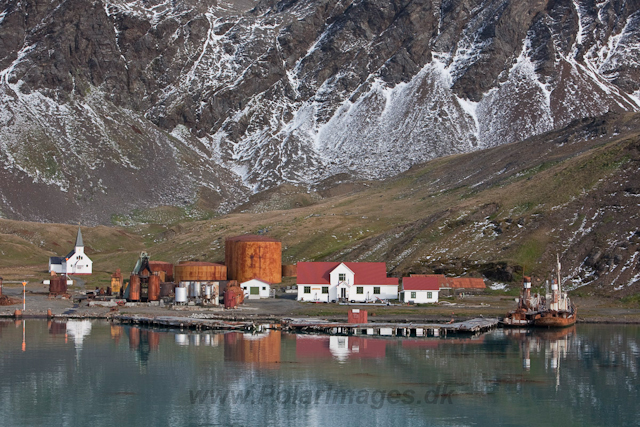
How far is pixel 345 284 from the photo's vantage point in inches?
3986

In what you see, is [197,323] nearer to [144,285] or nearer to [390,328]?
[390,328]

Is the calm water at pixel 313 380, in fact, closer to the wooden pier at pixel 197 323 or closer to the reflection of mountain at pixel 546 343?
the reflection of mountain at pixel 546 343

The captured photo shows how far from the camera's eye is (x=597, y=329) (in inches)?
3142

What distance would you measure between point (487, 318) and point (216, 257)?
75797 millimetres

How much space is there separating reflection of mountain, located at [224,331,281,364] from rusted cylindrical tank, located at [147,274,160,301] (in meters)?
29.2

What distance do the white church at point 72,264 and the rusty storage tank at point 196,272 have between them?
3780 centimetres

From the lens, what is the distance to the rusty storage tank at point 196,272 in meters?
110

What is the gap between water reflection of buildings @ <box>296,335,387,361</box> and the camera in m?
62.2

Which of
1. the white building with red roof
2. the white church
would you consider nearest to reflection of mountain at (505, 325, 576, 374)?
the white building with red roof

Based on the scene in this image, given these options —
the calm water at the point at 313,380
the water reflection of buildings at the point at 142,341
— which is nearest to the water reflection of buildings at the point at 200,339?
the calm water at the point at 313,380

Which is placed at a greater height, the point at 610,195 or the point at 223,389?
the point at 610,195

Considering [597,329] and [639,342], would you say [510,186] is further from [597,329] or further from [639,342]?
[639,342]

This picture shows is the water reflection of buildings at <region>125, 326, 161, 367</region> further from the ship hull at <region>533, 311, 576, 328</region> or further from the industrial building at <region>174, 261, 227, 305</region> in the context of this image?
the ship hull at <region>533, 311, 576, 328</region>

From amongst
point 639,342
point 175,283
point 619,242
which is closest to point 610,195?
point 619,242
